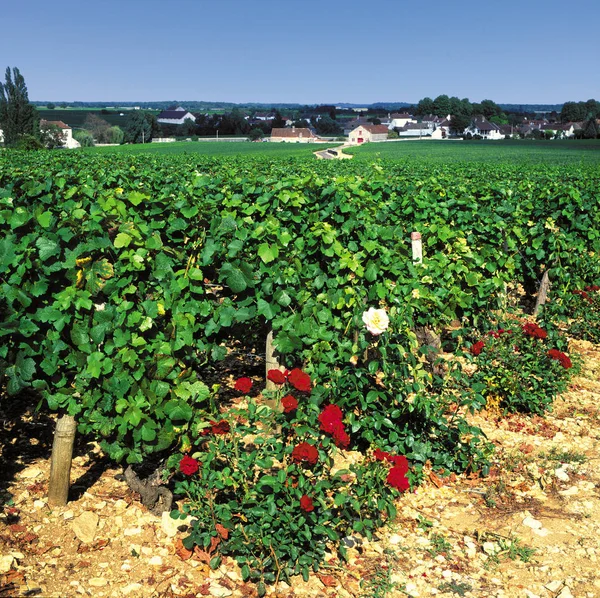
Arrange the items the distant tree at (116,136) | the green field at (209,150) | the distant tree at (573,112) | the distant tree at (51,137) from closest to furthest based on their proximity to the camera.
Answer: the green field at (209,150) → the distant tree at (51,137) → the distant tree at (116,136) → the distant tree at (573,112)

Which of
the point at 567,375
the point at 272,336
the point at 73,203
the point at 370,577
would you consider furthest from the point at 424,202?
the point at 370,577

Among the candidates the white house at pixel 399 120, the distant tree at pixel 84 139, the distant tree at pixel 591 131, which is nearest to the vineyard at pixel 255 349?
the distant tree at pixel 84 139

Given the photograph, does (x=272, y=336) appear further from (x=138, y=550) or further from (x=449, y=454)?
(x=138, y=550)

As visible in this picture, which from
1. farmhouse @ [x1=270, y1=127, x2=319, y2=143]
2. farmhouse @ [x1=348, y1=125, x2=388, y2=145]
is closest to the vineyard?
farmhouse @ [x1=270, y1=127, x2=319, y2=143]

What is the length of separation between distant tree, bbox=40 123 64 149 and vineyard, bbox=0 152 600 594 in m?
83.1

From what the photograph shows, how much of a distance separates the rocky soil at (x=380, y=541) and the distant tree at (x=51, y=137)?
84099mm

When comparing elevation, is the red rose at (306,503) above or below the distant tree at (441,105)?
below

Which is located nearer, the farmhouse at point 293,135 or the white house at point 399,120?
the farmhouse at point 293,135

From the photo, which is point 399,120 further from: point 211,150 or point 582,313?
point 582,313

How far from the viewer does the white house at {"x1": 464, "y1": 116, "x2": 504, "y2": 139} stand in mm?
152250

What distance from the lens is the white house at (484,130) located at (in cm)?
15225

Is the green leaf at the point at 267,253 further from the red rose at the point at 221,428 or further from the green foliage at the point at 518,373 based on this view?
the green foliage at the point at 518,373

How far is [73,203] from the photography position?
4387mm

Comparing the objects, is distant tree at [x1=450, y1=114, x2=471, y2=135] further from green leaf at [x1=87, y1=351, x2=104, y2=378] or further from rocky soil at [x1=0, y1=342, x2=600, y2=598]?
Result: green leaf at [x1=87, y1=351, x2=104, y2=378]
